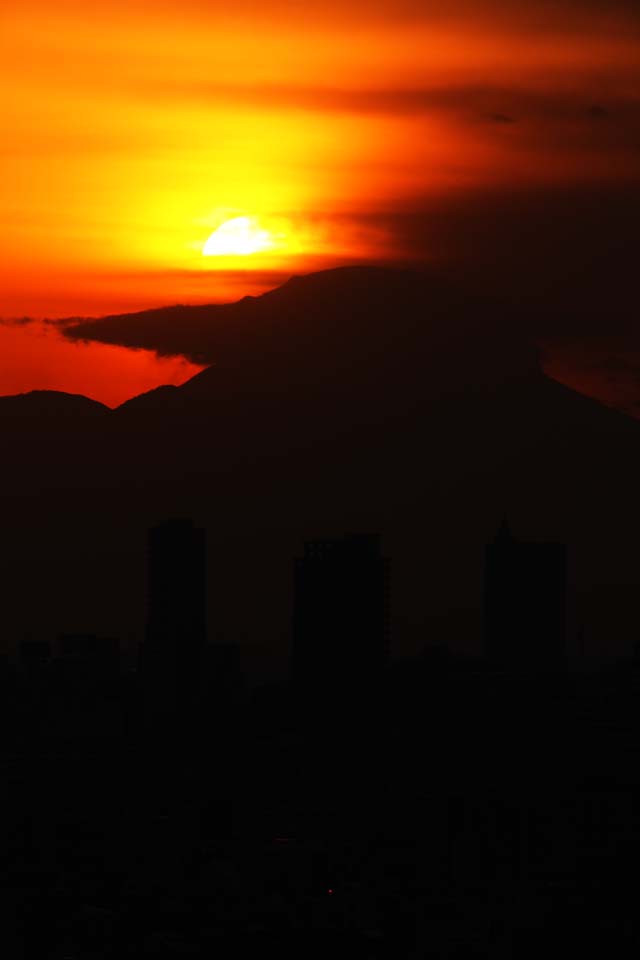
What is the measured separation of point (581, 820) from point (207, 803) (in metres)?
27.2

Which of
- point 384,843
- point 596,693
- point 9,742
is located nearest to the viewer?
point 384,843

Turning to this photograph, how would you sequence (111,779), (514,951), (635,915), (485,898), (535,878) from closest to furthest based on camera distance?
(514,951) → (635,915) → (485,898) → (535,878) → (111,779)

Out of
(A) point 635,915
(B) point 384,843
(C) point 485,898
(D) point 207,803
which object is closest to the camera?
(A) point 635,915

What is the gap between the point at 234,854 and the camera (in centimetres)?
11219

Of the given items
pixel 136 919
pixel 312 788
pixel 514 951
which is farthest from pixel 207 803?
pixel 514 951

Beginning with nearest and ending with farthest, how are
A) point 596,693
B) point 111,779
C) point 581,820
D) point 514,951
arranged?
1. point 514,951
2. point 581,820
3. point 111,779
4. point 596,693

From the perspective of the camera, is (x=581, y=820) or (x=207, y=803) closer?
(x=581, y=820)

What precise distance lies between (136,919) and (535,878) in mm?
21462

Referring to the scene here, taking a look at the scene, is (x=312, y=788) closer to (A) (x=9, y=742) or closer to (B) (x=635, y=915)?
(A) (x=9, y=742)

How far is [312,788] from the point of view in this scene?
149 metres

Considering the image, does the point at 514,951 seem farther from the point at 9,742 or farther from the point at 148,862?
the point at 9,742

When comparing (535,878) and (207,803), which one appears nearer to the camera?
(535,878)

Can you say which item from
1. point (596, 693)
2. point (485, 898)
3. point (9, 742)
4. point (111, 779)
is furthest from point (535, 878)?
point (9, 742)

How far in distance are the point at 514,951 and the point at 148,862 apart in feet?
113
